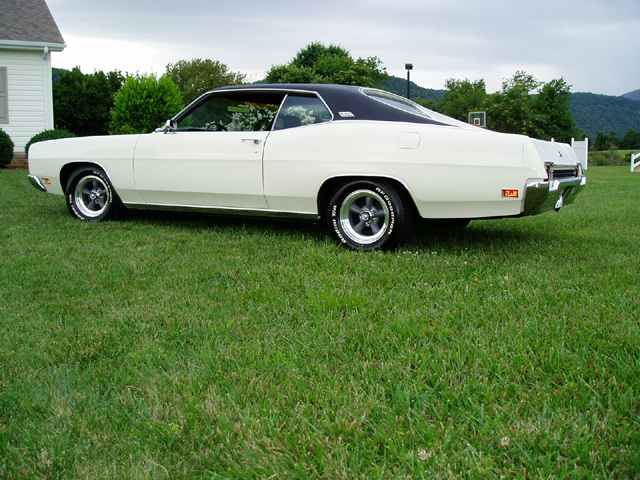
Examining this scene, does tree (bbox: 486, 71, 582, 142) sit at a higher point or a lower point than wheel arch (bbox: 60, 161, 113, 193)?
higher

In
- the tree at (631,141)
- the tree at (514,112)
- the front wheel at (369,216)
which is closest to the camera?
the front wheel at (369,216)

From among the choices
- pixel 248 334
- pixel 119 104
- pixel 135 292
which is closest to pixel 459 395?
pixel 248 334

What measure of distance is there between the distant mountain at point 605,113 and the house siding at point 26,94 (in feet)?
319

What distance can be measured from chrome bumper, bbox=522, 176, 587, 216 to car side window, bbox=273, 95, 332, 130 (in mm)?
1699

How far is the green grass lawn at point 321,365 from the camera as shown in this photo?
5.79ft

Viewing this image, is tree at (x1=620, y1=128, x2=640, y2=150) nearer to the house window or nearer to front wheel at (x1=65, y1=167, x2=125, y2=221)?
the house window

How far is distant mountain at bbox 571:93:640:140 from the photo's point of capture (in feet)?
335

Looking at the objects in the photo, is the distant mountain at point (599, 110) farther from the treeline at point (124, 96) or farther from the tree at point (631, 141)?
the treeline at point (124, 96)

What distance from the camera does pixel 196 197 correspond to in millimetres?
5277

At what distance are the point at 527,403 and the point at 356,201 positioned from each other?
2.82m

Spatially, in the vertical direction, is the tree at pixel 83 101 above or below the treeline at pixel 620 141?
below

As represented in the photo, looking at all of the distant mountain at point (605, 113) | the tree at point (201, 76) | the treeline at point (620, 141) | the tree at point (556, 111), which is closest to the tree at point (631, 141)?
the treeline at point (620, 141)

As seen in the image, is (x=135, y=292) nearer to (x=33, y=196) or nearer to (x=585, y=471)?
(x=585, y=471)

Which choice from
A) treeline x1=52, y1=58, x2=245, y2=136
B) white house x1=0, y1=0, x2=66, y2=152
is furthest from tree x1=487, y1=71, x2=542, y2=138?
white house x1=0, y1=0, x2=66, y2=152
